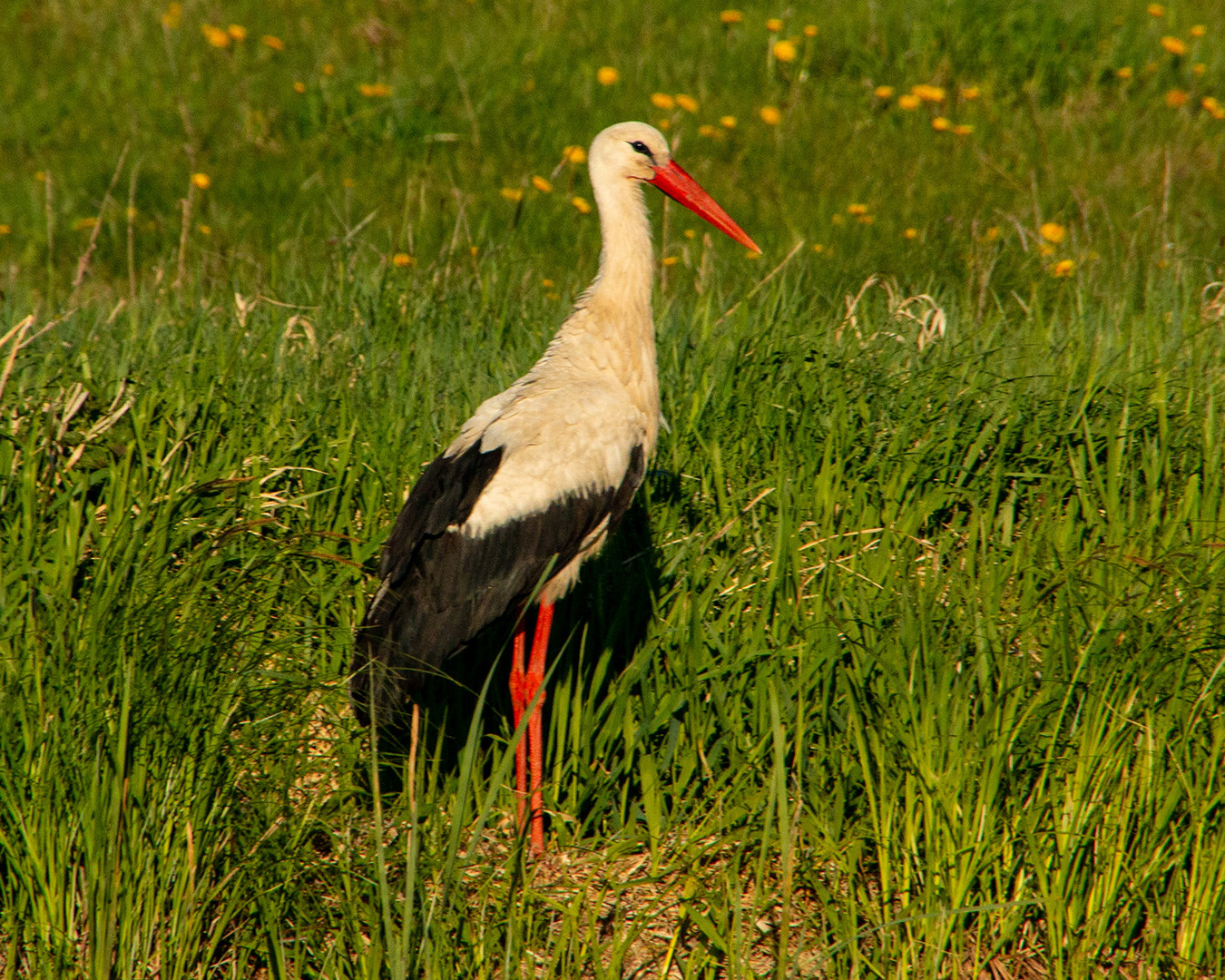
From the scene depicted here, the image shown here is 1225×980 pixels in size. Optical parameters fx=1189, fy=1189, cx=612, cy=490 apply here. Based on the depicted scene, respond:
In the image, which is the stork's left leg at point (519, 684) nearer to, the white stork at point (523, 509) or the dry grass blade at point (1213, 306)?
the white stork at point (523, 509)

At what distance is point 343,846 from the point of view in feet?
8.97

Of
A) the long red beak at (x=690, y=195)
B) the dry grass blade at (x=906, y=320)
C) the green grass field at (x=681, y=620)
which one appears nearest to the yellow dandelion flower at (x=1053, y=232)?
the green grass field at (x=681, y=620)

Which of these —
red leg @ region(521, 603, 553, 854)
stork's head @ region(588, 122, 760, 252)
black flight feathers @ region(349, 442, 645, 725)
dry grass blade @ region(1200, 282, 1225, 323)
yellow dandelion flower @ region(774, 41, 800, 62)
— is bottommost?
red leg @ region(521, 603, 553, 854)

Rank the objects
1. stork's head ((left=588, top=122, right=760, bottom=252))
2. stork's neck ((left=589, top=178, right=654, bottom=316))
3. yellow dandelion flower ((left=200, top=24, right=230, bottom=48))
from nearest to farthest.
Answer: stork's neck ((left=589, top=178, right=654, bottom=316))
stork's head ((left=588, top=122, right=760, bottom=252))
yellow dandelion flower ((left=200, top=24, right=230, bottom=48))

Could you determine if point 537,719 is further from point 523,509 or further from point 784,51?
point 784,51

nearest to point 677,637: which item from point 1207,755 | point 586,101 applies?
point 1207,755

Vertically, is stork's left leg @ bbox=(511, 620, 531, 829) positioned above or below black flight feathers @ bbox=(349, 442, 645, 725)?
below

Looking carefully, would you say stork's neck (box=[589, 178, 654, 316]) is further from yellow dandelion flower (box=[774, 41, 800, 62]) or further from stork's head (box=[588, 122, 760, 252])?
yellow dandelion flower (box=[774, 41, 800, 62])

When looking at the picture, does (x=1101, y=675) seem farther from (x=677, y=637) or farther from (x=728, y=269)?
(x=728, y=269)

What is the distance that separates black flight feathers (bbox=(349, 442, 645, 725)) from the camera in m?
2.87

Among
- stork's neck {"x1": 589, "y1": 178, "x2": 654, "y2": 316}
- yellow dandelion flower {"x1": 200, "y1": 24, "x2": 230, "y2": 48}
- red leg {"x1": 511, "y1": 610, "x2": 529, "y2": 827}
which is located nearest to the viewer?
red leg {"x1": 511, "y1": 610, "x2": 529, "y2": 827}

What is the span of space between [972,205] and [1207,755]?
149 inches

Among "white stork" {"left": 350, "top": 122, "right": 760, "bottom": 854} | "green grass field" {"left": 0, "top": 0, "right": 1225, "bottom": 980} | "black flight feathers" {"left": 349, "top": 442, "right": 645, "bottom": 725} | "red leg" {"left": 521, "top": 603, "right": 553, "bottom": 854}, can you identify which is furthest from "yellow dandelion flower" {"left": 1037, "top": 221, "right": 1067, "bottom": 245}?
"red leg" {"left": 521, "top": 603, "right": 553, "bottom": 854}

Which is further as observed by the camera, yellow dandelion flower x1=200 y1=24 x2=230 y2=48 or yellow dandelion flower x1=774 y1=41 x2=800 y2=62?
yellow dandelion flower x1=200 y1=24 x2=230 y2=48
